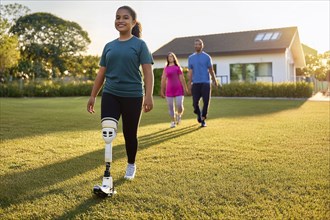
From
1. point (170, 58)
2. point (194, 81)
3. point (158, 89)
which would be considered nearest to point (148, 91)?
point (170, 58)

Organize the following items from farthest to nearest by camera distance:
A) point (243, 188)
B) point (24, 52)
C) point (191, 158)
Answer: point (24, 52), point (191, 158), point (243, 188)

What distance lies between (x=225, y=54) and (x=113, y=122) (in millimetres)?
29399

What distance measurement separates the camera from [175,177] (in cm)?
403

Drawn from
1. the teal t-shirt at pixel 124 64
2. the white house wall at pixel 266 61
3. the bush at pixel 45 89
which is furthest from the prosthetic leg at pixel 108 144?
the white house wall at pixel 266 61

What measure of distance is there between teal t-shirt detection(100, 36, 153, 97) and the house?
26.2 meters

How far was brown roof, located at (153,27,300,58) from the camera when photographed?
99.8 ft

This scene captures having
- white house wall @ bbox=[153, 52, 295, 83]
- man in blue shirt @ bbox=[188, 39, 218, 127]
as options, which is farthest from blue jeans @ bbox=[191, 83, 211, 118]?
white house wall @ bbox=[153, 52, 295, 83]

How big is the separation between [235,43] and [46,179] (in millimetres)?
31065

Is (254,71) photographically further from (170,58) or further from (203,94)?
(170,58)

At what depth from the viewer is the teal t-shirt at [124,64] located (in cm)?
371

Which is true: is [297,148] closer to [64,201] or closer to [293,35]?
[64,201]

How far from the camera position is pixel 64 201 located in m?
3.22

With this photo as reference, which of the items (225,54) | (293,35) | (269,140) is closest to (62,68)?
(225,54)

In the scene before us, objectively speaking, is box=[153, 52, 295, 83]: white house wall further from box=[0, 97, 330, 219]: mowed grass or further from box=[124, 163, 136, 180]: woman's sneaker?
box=[124, 163, 136, 180]: woman's sneaker
